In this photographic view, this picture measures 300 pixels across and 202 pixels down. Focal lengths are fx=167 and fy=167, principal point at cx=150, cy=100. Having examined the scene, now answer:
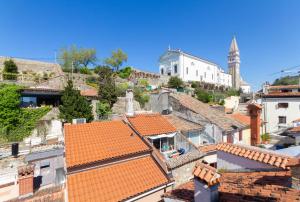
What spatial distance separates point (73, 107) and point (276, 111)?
32788mm

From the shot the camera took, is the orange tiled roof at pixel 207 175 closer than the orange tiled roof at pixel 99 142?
Yes

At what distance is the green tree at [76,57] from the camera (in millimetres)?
46156

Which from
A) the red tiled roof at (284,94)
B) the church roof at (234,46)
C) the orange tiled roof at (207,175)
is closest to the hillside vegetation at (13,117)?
the orange tiled roof at (207,175)

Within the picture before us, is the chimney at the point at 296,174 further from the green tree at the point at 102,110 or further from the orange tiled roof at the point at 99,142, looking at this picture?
the green tree at the point at 102,110

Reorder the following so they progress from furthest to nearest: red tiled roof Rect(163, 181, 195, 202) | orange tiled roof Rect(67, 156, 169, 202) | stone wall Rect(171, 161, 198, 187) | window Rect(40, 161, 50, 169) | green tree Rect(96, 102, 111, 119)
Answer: green tree Rect(96, 102, 111, 119)
window Rect(40, 161, 50, 169)
stone wall Rect(171, 161, 198, 187)
orange tiled roof Rect(67, 156, 169, 202)
red tiled roof Rect(163, 181, 195, 202)

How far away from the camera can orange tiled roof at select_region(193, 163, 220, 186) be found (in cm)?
383

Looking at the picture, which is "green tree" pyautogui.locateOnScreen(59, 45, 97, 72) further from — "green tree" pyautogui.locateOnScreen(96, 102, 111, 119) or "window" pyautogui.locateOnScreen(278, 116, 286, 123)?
"window" pyautogui.locateOnScreen(278, 116, 286, 123)

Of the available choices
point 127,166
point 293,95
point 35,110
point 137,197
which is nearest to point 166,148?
point 127,166

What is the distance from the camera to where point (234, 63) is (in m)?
86.6

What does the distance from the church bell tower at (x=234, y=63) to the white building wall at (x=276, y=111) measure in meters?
58.6

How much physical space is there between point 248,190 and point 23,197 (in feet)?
38.4

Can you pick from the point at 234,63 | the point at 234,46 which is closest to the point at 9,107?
the point at 234,63

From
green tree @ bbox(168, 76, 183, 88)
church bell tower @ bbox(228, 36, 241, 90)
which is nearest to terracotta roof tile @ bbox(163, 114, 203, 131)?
green tree @ bbox(168, 76, 183, 88)

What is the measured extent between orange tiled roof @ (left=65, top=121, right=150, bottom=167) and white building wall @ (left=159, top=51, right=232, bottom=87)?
45.2m
